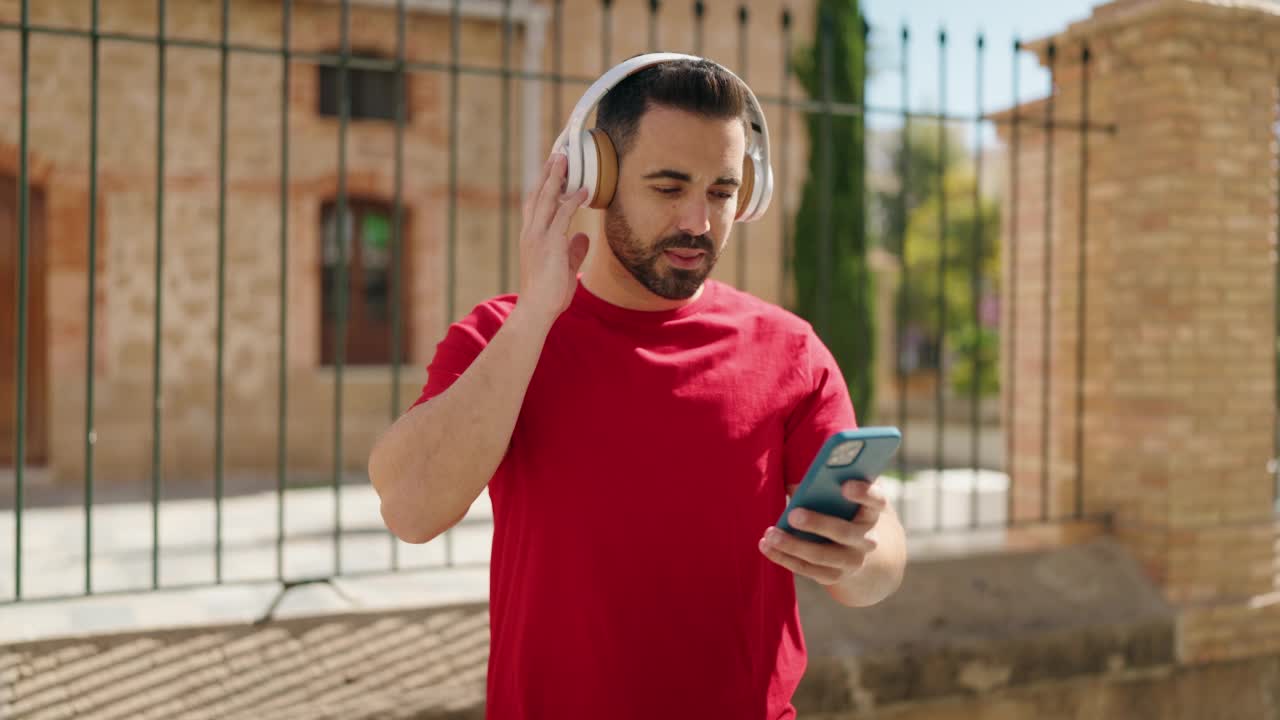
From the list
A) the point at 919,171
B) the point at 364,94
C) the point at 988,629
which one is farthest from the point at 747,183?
the point at 919,171

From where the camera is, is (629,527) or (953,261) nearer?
(629,527)

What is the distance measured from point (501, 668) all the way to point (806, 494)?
0.65 m

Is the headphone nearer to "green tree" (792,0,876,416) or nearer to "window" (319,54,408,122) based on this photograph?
"window" (319,54,408,122)

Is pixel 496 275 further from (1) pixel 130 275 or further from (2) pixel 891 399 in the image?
(2) pixel 891 399

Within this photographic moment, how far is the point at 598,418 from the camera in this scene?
5.53 ft

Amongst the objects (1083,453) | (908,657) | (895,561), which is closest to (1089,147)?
(1083,453)

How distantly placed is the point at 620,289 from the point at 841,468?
1.80 ft

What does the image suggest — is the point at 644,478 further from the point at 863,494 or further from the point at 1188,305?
the point at 1188,305

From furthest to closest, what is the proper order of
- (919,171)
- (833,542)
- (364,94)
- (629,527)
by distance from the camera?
1. (919,171)
2. (364,94)
3. (629,527)
4. (833,542)

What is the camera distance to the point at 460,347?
1.70 metres

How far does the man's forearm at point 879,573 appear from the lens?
1.71 m

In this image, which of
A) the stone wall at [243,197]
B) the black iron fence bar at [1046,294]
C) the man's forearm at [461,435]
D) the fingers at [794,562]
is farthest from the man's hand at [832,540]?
the stone wall at [243,197]

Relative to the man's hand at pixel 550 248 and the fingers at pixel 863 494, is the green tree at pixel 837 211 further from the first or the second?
the fingers at pixel 863 494

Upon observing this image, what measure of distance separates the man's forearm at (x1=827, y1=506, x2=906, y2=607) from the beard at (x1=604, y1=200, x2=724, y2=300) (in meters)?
0.48
